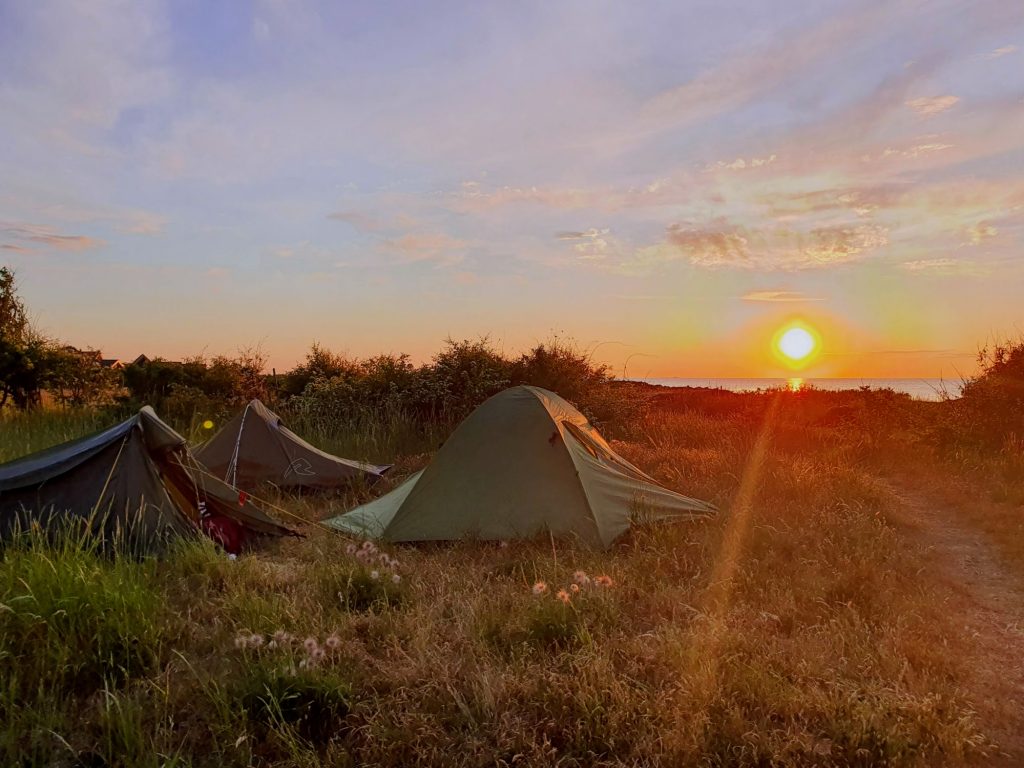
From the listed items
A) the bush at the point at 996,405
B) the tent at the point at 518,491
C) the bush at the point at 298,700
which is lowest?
the bush at the point at 298,700

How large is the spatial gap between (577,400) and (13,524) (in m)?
10.5

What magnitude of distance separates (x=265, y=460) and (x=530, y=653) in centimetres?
638

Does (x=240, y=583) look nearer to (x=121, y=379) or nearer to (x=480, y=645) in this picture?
(x=480, y=645)

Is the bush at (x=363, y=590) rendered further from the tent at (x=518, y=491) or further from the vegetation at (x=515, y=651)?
the tent at (x=518, y=491)

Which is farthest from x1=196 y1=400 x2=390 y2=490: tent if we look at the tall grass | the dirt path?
the dirt path

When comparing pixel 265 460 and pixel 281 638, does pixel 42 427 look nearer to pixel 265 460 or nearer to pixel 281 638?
pixel 265 460

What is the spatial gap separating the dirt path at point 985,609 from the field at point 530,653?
2cm

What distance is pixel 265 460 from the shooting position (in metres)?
9.32

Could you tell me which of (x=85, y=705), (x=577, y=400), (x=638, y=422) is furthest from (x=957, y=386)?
(x=85, y=705)

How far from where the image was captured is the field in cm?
319

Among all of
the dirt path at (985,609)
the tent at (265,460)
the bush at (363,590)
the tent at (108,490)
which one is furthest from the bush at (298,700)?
the tent at (265,460)

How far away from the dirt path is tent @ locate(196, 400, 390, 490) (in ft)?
22.0

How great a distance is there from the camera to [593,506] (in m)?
6.32

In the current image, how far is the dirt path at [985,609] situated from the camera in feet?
11.5
